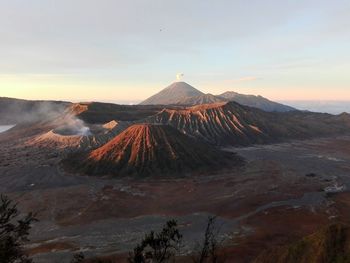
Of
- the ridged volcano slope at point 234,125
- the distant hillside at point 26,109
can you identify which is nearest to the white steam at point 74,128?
the ridged volcano slope at point 234,125

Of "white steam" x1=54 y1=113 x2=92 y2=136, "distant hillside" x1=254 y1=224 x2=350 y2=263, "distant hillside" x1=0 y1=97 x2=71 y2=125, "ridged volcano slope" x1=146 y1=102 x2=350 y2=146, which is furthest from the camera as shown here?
"distant hillside" x1=0 y1=97 x2=71 y2=125


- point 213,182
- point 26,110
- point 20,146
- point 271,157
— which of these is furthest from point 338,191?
point 26,110

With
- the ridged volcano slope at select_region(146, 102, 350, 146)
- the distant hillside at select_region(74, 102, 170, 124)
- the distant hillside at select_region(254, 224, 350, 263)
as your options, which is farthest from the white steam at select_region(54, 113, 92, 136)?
the distant hillside at select_region(254, 224, 350, 263)

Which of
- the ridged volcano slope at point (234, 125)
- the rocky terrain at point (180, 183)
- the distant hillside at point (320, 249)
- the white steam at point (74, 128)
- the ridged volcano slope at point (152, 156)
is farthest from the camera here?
the ridged volcano slope at point (234, 125)

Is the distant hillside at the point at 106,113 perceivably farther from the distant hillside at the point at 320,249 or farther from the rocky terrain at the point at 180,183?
the distant hillside at the point at 320,249

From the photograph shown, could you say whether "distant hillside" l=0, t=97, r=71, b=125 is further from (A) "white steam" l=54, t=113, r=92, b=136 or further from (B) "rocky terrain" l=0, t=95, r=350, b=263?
(B) "rocky terrain" l=0, t=95, r=350, b=263

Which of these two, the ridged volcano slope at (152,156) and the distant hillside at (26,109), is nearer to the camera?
the ridged volcano slope at (152,156)

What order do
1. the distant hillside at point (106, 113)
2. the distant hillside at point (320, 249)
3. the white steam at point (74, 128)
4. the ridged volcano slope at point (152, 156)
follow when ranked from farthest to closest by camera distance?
1. the distant hillside at point (106, 113)
2. the white steam at point (74, 128)
3. the ridged volcano slope at point (152, 156)
4. the distant hillside at point (320, 249)
